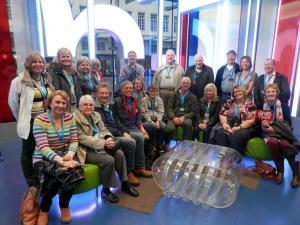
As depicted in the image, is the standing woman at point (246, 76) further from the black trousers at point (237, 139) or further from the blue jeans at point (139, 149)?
the blue jeans at point (139, 149)

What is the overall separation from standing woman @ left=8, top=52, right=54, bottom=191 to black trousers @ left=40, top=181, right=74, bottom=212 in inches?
10.9

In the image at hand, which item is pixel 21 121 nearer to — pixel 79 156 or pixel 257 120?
pixel 79 156

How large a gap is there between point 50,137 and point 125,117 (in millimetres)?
1093

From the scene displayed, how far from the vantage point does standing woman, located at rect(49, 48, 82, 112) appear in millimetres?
2768

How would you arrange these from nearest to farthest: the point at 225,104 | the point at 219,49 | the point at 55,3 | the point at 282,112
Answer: the point at 282,112, the point at 225,104, the point at 55,3, the point at 219,49

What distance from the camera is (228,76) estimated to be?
12.6 feet

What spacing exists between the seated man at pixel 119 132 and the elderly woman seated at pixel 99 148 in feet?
0.50

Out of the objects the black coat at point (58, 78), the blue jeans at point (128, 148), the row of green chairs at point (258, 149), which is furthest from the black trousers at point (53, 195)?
the row of green chairs at point (258, 149)

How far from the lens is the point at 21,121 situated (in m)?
2.31

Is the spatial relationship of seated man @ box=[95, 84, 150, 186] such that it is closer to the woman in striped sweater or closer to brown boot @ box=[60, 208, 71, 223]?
the woman in striped sweater

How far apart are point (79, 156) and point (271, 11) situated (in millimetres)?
4712

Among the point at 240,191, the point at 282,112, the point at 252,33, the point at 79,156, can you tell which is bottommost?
the point at 240,191

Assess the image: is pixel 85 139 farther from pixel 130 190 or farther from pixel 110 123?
pixel 130 190

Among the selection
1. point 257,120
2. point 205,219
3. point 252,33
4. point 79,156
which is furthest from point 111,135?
point 252,33
